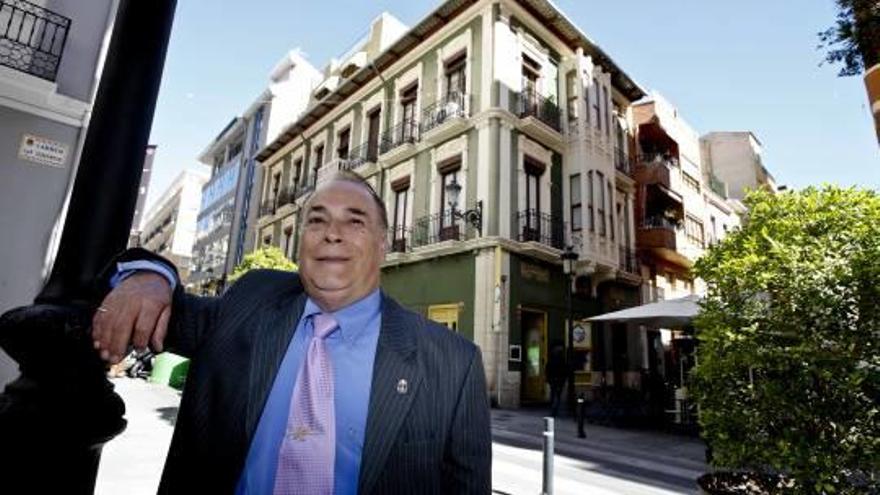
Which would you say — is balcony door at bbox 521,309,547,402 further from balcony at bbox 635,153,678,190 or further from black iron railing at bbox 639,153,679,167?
black iron railing at bbox 639,153,679,167

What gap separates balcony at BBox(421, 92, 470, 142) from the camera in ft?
50.5

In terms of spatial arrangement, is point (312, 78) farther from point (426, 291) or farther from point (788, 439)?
point (788, 439)

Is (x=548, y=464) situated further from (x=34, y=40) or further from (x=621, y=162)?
(x=621, y=162)

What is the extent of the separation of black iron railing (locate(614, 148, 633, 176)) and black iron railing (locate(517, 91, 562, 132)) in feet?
12.6

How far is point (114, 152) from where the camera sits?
1652 mm

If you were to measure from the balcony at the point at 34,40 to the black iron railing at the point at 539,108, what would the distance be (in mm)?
12074

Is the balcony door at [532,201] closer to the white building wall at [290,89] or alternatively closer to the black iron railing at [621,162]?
the black iron railing at [621,162]

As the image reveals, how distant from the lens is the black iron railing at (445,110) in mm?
15551

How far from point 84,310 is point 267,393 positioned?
1.75 feet

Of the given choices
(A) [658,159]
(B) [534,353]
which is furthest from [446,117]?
(A) [658,159]

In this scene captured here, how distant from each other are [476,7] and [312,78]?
61.7 feet

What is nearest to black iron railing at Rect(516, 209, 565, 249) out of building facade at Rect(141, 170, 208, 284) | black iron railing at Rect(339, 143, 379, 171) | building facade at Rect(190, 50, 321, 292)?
black iron railing at Rect(339, 143, 379, 171)

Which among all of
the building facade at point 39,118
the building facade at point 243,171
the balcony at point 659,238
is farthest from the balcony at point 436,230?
the building facade at point 243,171

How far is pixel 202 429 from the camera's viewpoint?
134cm
